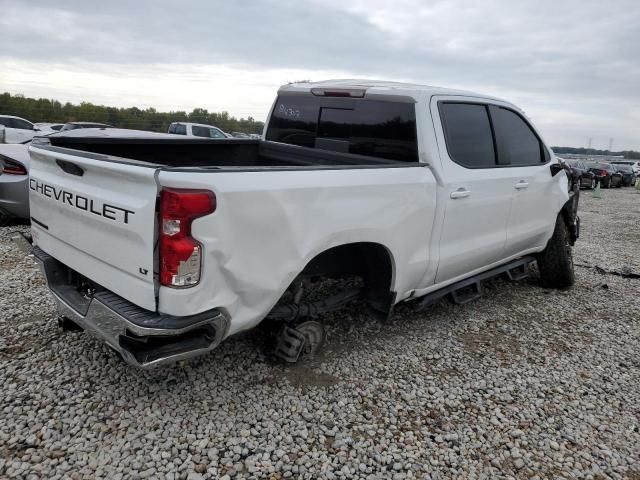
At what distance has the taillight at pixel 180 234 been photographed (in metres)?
2.15

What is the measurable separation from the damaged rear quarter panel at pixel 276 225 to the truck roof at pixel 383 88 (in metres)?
0.66

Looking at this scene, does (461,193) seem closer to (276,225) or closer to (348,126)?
(348,126)

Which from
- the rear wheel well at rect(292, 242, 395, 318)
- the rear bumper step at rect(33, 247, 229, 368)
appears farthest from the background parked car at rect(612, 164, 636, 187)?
the rear bumper step at rect(33, 247, 229, 368)

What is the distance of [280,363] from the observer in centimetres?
325

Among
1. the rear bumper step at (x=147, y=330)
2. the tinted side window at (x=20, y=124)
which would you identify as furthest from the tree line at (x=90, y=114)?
the rear bumper step at (x=147, y=330)

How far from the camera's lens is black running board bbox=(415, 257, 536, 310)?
12.2ft

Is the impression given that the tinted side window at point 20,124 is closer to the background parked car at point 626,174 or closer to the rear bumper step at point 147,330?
the rear bumper step at point 147,330

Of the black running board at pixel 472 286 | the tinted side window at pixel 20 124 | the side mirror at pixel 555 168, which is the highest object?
the side mirror at pixel 555 168

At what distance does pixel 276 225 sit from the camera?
2.47m

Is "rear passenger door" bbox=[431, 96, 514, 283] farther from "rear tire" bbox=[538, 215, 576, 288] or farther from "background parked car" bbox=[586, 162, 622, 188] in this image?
"background parked car" bbox=[586, 162, 622, 188]

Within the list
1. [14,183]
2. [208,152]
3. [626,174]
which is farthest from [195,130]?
[626,174]

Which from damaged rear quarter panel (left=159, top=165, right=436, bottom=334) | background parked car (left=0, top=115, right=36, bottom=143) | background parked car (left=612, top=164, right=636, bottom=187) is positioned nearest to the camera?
damaged rear quarter panel (left=159, top=165, right=436, bottom=334)

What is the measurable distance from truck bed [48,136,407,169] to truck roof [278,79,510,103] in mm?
487

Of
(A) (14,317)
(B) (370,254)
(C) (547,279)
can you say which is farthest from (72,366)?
(C) (547,279)
